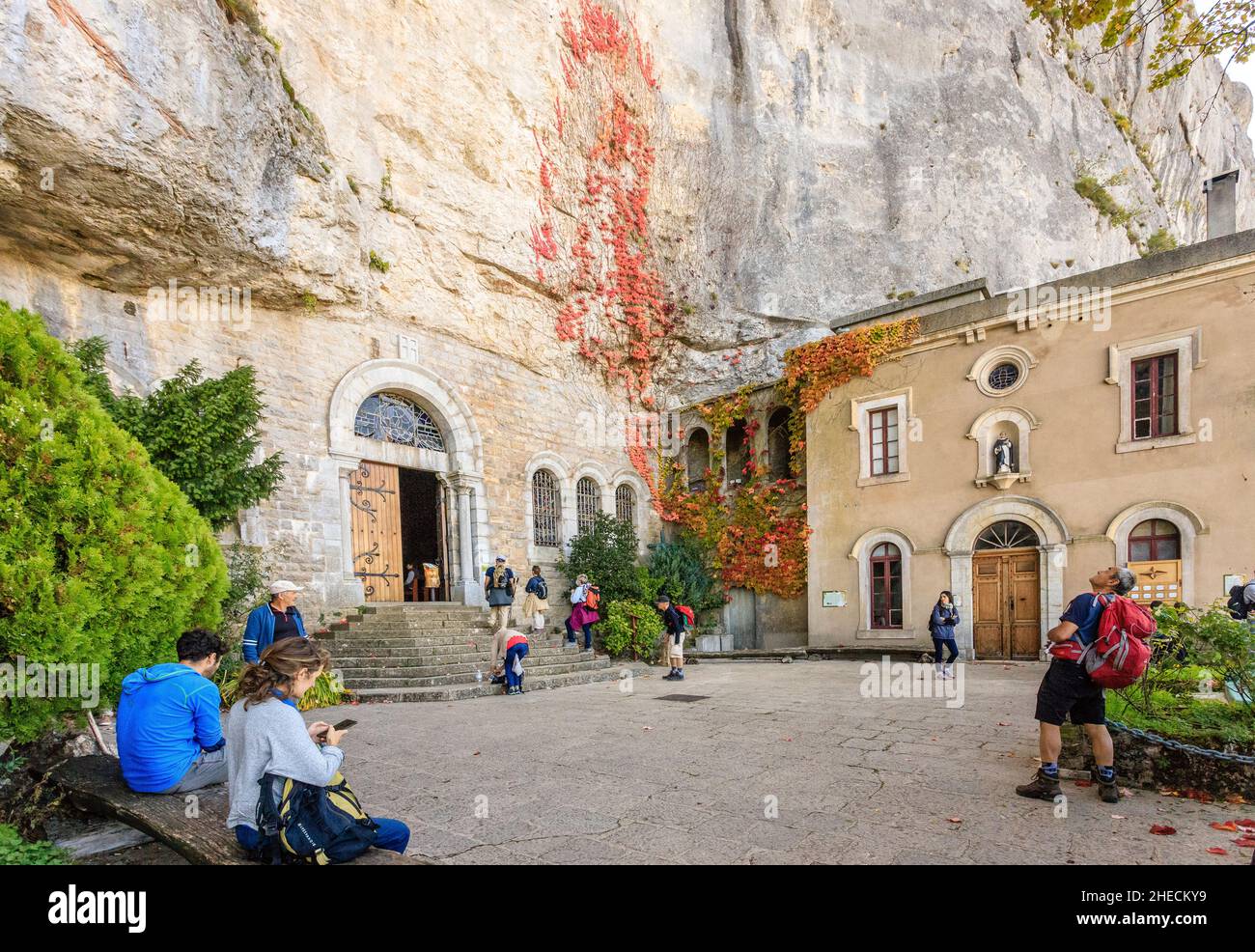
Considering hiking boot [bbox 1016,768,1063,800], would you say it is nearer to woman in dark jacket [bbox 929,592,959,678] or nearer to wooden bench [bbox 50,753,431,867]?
wooden bench [bbox 50,753,431,867]

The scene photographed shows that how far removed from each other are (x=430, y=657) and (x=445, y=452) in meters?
4.85

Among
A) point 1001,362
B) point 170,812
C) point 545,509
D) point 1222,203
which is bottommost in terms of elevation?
point 170,812

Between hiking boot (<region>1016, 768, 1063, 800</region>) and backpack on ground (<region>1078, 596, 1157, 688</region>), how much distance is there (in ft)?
2.28

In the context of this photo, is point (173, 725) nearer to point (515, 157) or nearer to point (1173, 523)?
point (515, 157)

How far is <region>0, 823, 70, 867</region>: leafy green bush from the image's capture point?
9.95 ft

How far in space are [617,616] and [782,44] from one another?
20.0m

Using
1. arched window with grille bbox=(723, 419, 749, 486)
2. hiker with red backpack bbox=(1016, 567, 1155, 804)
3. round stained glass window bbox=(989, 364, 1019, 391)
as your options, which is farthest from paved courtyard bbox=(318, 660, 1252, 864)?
arched window with grille bbox=(723, 419, 749, 486)

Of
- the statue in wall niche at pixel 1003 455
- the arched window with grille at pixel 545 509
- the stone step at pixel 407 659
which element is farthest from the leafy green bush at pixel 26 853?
the statue in wall niche at pixel 1003 455

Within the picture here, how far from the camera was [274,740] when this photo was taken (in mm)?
2615

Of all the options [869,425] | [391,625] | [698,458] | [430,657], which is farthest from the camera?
[698,458]

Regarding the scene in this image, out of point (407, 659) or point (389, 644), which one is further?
point (389, 644)

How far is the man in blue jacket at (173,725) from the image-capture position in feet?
11.5

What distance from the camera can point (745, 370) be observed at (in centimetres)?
1872

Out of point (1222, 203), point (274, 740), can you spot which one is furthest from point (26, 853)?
point (1222, 203)
